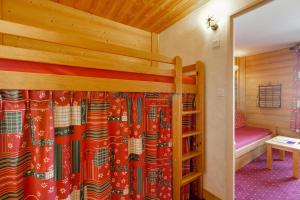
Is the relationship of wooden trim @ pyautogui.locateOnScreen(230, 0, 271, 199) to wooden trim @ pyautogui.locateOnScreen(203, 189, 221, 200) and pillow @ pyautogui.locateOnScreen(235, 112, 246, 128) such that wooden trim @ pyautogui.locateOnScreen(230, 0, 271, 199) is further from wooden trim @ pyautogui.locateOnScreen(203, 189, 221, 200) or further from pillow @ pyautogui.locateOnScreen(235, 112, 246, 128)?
pillow @ pyautogui.locateOnScreen(235, 112, 246, 128)

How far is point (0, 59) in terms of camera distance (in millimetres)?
818

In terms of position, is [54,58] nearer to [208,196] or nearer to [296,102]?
[208,196]

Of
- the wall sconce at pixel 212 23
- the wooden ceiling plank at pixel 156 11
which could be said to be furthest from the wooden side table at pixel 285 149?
the wooden ceiling plank at pixel 156 11

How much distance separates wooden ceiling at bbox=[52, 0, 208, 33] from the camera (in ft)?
6.56

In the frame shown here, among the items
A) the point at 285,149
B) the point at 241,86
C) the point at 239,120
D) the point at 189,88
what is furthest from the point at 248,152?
the point at 241,86

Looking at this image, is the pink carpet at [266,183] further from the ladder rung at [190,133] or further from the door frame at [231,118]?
the ladder rung at [190,133]

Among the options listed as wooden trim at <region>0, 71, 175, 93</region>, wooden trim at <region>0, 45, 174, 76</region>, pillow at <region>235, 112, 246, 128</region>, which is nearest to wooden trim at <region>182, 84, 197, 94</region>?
wooden trim at <region>0, 71, 175, 93</region>

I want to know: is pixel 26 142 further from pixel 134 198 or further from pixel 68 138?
pixel 134 198

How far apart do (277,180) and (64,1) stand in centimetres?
397

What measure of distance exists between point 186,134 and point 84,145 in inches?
42.6

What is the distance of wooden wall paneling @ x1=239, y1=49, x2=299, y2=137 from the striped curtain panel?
12.9ft

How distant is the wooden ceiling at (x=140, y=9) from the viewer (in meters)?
2.00

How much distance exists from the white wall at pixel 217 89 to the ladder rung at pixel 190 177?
0.49 feet

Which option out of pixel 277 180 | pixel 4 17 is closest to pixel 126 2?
pixel 4 17
